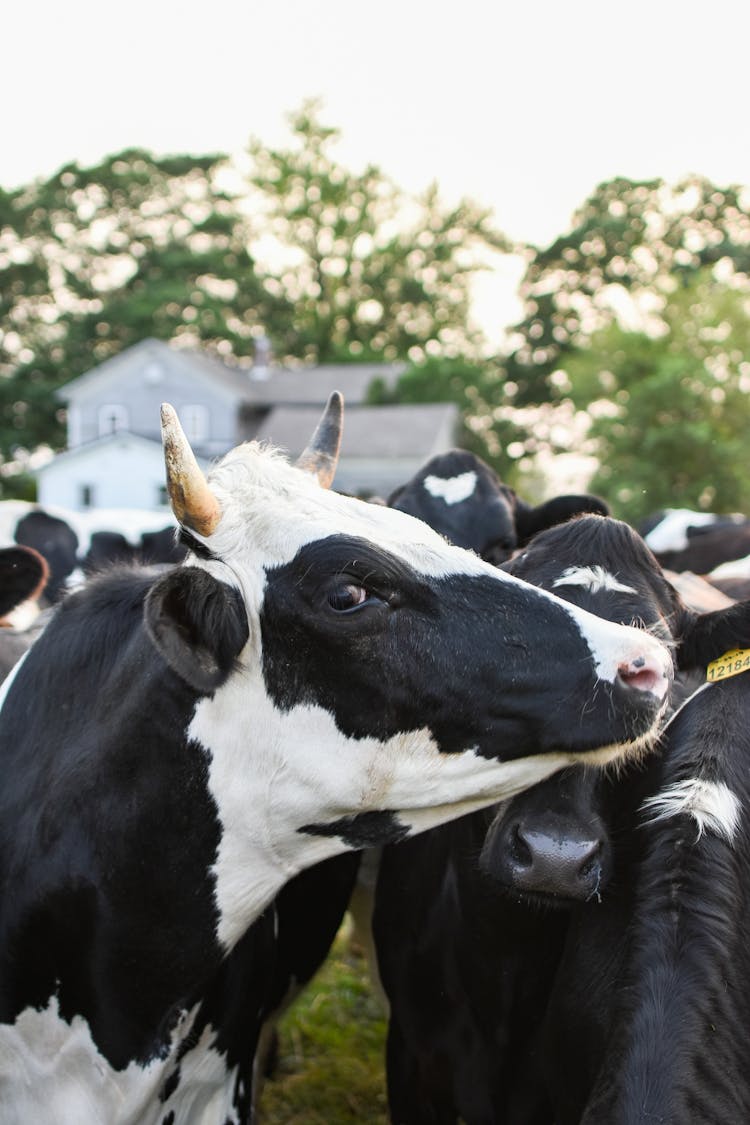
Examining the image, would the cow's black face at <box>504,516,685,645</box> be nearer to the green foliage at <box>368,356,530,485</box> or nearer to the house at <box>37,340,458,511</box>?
the house at <box>37,340,458,511</box>

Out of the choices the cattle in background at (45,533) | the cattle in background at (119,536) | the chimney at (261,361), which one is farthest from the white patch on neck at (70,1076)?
the chimney at (261,361)

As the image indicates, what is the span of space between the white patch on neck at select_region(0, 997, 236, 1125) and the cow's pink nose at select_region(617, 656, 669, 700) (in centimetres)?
146

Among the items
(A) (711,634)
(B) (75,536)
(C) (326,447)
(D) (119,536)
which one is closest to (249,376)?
(D) (119,536)

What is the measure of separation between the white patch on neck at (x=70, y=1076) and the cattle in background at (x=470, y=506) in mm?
3144

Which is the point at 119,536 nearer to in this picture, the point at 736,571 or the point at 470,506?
the point at 470,506

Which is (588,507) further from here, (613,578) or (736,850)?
(736,850)

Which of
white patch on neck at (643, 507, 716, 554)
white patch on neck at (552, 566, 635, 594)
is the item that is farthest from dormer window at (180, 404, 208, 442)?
white patch on neck at (552, 566, 635, 594)

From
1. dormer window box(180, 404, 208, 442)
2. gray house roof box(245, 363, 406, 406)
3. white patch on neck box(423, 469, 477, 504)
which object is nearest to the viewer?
white patch on neck box(423, 469, 477, 504)

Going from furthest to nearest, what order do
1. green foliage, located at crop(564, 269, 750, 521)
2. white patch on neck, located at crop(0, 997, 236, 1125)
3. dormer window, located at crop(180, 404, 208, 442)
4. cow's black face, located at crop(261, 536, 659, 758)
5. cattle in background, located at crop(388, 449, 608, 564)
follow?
dormer window, located at crop(180, 404, 208, 442) → green foliage, located at crop(564, 269, 750, 521) → cattle in background, located at crop(388, 449, 608, 564) → white patch on neck, located at crop(0, 997, 236, 1125) → cow's black face, located at crop(261, 536, 659, 758)

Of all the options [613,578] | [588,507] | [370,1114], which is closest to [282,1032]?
[370,1114]

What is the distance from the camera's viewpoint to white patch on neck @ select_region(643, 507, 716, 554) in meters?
9.65

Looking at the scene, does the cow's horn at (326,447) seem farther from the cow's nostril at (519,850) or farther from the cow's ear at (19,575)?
the cow's ear at (19,575)

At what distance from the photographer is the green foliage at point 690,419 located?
30.9 m

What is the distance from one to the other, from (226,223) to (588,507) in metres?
51.1
